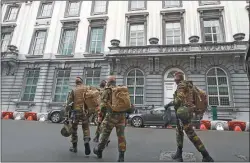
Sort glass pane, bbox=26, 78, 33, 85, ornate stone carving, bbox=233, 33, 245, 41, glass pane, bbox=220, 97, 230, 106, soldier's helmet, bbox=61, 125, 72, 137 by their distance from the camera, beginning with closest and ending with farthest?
soldier's helmet, bbox=61, 125, 72, 137, glass pane, bbox=220, 97, 230, 106, ornate stone carving, bbox=233, 33, 245, 41, glass pane, bbox=26, 78, 33, 85

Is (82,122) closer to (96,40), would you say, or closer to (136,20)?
(96,40)

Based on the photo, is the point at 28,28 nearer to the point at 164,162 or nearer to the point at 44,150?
the point at 44,150

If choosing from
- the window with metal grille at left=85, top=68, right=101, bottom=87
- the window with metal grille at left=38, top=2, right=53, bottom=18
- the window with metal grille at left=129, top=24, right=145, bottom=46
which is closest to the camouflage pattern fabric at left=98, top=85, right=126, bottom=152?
the window with metal grille at left=85, top=68, right=101, bottom=87

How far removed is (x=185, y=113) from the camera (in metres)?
4.00

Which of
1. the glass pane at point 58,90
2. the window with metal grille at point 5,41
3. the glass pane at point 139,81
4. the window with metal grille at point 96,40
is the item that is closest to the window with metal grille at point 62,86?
the glass pane at point 58,90

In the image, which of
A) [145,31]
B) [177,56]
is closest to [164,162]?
[177,56]

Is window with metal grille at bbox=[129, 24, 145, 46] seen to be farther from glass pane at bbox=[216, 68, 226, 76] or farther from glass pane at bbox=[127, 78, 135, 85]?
glass pane at bbox=[216, 68, 226, 76]

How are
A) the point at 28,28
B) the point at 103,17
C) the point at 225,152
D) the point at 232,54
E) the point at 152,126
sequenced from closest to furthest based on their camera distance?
the point at 225,152 < the point at 152,126 < the point at 232,54 < the point at 103,17 < the point at 28,28

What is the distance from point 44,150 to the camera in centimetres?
477

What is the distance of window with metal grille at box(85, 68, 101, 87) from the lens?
Result: 18.0 meters

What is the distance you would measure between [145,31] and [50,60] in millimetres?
10166

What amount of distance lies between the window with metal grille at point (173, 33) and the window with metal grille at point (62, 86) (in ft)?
34.8

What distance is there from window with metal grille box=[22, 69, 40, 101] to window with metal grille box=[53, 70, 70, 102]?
7.65ft

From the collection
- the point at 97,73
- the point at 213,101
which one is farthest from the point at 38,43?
the point at 213,101
